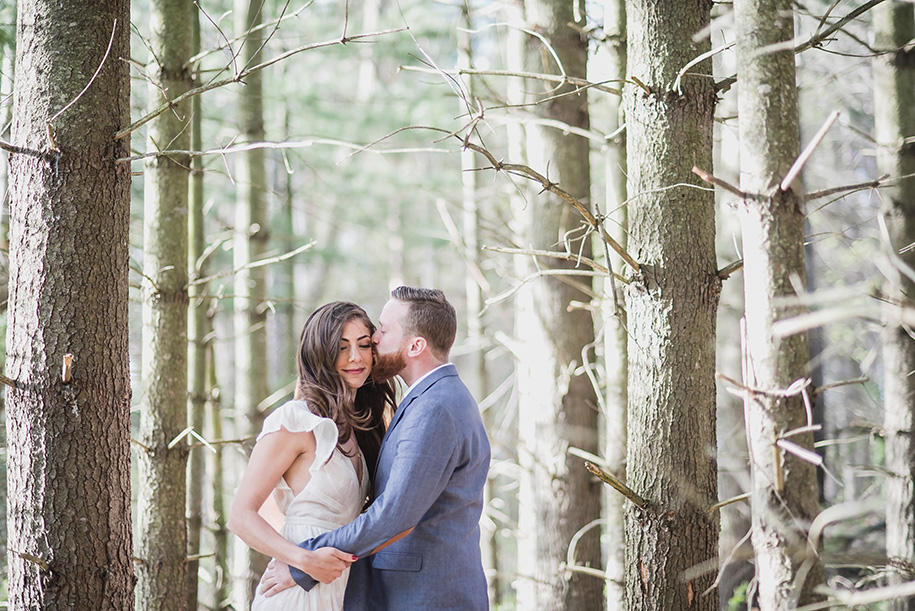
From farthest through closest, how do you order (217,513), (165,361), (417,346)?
(217,513), (165,361), (417,346)

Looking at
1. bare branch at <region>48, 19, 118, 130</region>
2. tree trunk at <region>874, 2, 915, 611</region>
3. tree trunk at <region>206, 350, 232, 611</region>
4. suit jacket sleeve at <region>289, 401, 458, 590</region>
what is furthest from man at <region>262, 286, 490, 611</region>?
tree trunk at <region>874, 2, 915, 611</region>

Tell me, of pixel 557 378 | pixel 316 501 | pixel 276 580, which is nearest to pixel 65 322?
pixel 316 501

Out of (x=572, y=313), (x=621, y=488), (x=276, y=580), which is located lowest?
(x=276, y=580)

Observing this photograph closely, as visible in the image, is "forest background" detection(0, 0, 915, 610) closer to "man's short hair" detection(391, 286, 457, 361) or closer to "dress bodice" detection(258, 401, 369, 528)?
"man's short hair" detection(391, 286, 457, 361)

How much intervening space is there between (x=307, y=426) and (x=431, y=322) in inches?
27.7

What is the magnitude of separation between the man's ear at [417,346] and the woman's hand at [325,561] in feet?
2.93

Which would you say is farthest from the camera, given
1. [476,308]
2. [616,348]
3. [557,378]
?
[476,308]

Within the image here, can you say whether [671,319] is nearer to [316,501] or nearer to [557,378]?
[316,501]

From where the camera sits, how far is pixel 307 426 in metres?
3.06

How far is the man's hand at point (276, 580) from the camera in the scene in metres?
2.98

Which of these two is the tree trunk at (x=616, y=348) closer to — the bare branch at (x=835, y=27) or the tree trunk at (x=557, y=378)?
the tree trunk at (x=557, y=378)

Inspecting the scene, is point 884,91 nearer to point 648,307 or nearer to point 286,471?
point 648,307

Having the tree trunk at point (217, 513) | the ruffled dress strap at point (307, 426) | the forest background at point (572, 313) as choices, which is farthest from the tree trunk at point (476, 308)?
the ruffled dress strap at point (307, 426)

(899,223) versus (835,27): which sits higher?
(835,27)
